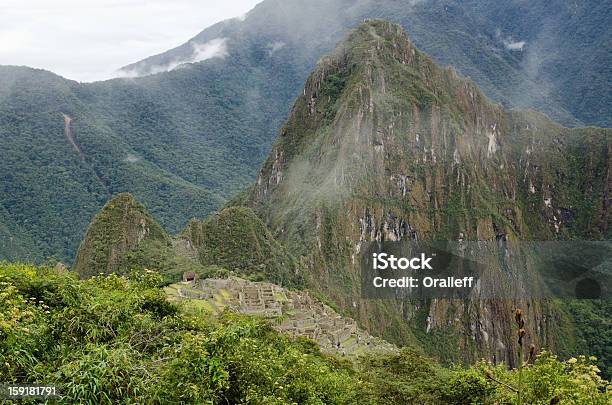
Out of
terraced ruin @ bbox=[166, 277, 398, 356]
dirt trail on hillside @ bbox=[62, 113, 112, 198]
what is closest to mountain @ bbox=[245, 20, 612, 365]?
terraced ruin @ bbox=[166, 277, 398, 356]

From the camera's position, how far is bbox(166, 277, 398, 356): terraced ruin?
39.8 meters

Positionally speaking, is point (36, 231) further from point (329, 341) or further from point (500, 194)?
point (500, 194)

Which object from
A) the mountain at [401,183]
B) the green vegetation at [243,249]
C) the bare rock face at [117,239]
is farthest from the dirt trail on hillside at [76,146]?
the bare rock face at [117,239]

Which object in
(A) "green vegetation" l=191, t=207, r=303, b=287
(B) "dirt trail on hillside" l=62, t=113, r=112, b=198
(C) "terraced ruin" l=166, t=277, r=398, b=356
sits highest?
(B) "dirt trail on hillside" l=62, t=113, r=112, b=198

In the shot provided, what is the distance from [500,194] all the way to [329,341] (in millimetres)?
102062

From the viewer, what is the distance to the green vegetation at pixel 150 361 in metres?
10.1

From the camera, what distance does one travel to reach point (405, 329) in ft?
302

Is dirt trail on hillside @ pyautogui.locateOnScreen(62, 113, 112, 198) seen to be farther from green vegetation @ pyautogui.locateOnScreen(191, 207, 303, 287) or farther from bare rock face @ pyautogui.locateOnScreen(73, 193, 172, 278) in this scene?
bare rock face @ pyautogui.locateOnScreen(73, 193, 172, 278)

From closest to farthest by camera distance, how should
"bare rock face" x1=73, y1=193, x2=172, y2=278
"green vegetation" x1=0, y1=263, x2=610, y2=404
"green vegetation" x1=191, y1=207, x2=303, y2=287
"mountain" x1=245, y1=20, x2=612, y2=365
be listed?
"green vegetation" x1=0, y1=263, x2=610, y2=404 → "bare rock face" x1=73, y1=193, x2=172, y2=278 → "green vegetation" x1=191, y1=207, x2=303, y2=287 → "mountain" x1=245, y1=20, x2=612, y2=365

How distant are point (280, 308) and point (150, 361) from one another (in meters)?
33.0

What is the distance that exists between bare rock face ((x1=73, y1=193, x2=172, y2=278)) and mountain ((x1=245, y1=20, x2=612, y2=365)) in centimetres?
2682

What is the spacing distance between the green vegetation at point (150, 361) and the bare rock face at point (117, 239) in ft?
142

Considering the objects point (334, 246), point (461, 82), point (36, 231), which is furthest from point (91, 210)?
point (461, 82)

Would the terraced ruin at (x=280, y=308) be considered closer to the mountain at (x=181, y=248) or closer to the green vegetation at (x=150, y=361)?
the mountain at (x=181, y=248)
